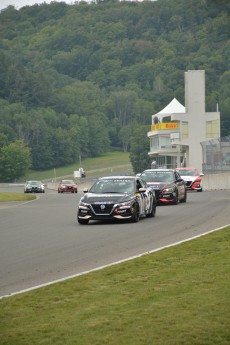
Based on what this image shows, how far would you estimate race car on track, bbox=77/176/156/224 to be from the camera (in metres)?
26.4

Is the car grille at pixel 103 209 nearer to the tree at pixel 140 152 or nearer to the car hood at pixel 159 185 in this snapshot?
the car hood at pixel 159 185

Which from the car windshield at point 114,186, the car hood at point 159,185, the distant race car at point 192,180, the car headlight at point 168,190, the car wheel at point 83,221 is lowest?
the distant race car at point 192,180

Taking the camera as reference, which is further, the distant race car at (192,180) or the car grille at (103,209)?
the distant race car at (192,180)

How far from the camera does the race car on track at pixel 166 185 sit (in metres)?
36.7

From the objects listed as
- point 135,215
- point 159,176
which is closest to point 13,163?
point 159,176

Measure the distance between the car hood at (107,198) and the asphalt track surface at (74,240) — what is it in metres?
0.62

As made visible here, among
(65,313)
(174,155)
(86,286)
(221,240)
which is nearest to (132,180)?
A: (221,240)

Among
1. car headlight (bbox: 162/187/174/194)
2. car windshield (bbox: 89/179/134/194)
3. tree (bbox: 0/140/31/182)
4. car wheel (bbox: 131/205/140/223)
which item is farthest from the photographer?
tree (bbox: 0/140/31/182)

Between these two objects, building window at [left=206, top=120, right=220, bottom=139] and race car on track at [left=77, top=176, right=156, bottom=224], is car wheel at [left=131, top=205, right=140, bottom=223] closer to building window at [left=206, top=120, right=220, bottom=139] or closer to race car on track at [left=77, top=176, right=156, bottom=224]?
race car on track at [left=77, top=176, right=156, bottom=224]

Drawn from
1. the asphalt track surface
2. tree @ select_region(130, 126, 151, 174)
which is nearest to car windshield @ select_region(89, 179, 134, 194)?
the asphalt track surface

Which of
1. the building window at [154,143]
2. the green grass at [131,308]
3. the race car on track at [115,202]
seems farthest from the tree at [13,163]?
the green grass at [131,308]

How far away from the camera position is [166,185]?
37.0 meters

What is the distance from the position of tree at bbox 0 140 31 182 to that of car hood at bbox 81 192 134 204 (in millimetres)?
156796

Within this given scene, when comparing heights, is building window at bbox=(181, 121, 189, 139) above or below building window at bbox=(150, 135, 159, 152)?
above
